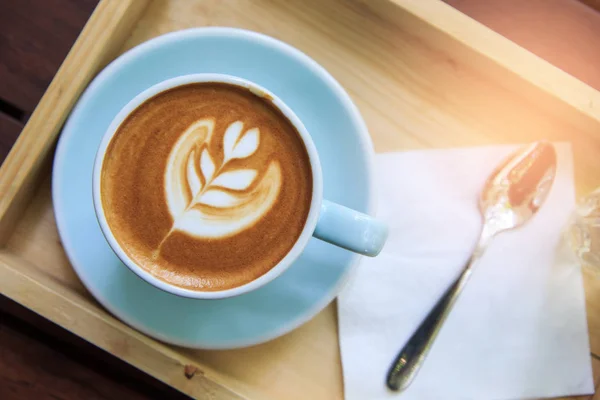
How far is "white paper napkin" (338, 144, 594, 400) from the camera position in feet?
2.33

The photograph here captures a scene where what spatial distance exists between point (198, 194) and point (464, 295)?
378mm

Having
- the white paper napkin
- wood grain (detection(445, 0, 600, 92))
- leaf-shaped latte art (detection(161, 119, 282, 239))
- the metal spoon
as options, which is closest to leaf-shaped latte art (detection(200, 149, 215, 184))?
leaf-shaped latte art (detection(161, 119, 282, 239))

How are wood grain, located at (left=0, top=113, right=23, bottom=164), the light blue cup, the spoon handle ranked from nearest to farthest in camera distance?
1. the light blue cup
2. the spoon handle
3. wood grain, located at (left=0, top=113, right=23, bottom=164)

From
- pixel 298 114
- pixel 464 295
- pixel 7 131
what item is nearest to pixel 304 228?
pixel 298 114

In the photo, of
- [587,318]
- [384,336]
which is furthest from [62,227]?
[587,318]

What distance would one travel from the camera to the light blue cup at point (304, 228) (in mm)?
565

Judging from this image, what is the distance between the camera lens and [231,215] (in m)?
0.59

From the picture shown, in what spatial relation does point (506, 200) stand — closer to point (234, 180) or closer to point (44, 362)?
point (234, 180)

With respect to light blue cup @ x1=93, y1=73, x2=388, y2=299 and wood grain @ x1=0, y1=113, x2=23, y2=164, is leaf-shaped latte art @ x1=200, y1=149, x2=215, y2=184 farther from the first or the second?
wood grain @ x1=0, y1=113, x2=23, y2=164

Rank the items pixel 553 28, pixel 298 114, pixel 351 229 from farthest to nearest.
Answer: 1. pixel 553 28
2. pixel 298 114
3. pixel 351 229

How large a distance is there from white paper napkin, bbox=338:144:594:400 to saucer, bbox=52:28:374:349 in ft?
0.23

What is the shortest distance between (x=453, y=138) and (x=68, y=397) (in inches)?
28.0

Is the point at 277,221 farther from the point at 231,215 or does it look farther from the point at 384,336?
the point at 384,336

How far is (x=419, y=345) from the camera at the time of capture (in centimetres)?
71
